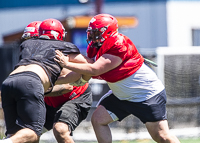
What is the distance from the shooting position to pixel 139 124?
29.6 feet

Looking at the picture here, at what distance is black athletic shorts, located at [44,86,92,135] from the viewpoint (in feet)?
18.2

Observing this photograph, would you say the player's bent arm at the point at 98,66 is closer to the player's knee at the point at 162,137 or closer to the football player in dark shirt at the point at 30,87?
the football player in dark shirt at the point at 30,87

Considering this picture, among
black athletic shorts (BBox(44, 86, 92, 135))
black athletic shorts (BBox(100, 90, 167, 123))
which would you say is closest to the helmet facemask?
black athletic shorts (BBox(100, 90, 167, 123))

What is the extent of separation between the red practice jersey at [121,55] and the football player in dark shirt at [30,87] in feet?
1.27

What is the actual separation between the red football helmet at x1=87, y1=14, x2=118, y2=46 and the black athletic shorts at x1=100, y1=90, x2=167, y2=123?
2.65ft

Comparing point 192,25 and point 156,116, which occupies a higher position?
point 156,116

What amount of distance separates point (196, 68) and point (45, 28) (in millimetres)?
5216

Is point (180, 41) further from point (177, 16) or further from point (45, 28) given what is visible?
point (45, 28)

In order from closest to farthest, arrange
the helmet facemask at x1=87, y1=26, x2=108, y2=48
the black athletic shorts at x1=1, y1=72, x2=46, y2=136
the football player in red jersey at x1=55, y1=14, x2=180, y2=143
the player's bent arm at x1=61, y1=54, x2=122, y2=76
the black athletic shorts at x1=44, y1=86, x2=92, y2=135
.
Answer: the black athletic shorts at x1=1, y1=72, x2=46, y2=136 < the player's bent arm at x1=61, y1=54, x2=122, y2=76 < the football player in red jersey at x1=55, y1=14, x2=180, y2=143 < the helmet facemask at x1=87, y1=26, x2=108, y2=48 < the black athletic shorts at x1=44, y1=86, x2=92, y2=135

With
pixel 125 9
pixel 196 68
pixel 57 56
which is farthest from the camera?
pixel 125 9

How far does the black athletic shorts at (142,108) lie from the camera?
5.32m

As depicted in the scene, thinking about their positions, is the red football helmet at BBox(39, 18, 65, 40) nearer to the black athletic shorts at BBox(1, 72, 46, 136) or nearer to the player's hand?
the player's hand

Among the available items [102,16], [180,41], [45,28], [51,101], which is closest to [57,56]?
[45,28]

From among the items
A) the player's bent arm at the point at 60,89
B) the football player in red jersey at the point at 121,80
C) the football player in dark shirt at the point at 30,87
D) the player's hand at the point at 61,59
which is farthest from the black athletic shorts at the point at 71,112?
the player's hand at the point at 61,59
